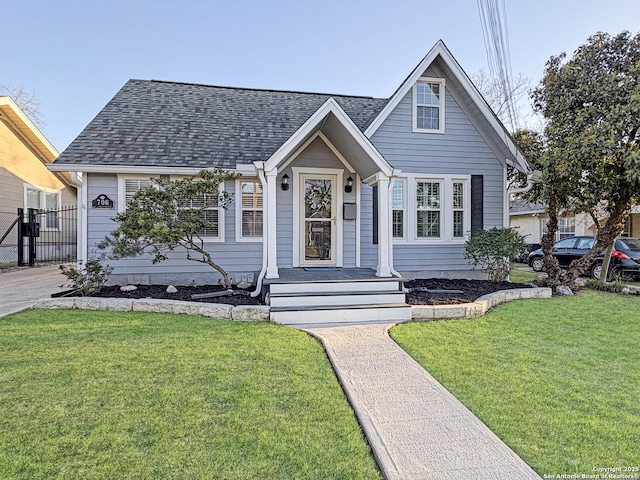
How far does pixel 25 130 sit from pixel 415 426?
1753 cm

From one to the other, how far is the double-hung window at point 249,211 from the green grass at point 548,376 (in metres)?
4.55

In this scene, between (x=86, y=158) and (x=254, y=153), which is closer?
(x=86, y=158)

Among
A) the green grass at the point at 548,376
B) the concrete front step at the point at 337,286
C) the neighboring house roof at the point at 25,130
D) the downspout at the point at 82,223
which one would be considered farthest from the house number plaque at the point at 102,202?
the green grass at the point at 548,376

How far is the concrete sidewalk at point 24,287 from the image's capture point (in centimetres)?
648

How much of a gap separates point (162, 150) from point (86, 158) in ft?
5.08

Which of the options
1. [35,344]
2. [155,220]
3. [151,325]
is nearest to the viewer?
[35,344]

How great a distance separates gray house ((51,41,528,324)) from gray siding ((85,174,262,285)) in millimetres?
24

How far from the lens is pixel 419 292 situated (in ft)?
24.9

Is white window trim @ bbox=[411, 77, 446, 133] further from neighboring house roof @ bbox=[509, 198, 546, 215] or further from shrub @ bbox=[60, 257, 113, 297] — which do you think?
neighboring house roof @ bbox=[509, 198, 546, 215]

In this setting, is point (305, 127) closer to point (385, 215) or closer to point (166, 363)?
point (385, 215)

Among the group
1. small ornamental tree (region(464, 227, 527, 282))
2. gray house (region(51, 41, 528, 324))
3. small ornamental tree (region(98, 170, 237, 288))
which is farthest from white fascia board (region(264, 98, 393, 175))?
small ornamental tree (region(464, 227, 527, 282))

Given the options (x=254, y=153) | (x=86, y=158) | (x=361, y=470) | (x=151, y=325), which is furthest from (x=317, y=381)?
(x=86, y=158)

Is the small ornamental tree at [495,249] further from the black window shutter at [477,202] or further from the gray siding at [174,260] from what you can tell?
the gray siding at [174,260]

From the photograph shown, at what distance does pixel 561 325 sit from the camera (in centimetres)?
577
